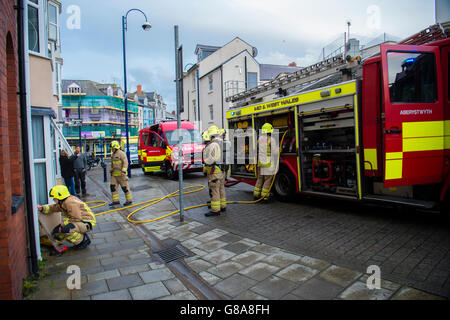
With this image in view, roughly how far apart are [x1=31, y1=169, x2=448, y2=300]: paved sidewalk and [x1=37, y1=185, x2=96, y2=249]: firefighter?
0.77ft

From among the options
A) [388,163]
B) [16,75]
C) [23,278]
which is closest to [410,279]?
[388,163]

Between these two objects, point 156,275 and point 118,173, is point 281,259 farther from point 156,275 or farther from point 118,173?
point 118,173

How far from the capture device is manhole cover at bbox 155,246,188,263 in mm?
4039

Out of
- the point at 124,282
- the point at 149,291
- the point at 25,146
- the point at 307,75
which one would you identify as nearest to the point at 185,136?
the point at 307,75

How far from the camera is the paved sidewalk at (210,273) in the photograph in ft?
9.70

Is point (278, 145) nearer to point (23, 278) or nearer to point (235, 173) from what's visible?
point (235, 173)

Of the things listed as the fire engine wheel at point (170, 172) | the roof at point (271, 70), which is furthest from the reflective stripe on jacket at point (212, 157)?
the roof at point (271, 70)

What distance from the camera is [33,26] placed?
16.9 ft

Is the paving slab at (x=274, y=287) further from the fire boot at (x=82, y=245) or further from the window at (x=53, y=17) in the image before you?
the window at (x=53, y=17)

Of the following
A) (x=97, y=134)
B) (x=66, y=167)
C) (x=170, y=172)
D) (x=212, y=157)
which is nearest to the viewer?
(x=212, y=157)

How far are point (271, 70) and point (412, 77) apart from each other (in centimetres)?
2537

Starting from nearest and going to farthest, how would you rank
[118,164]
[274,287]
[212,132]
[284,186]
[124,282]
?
[274,287] < [124,282] < [212,132] < [284,186] < [118,164]

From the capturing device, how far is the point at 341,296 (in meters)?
2.82

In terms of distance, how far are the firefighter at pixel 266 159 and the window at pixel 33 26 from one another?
494cm
